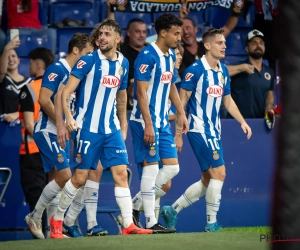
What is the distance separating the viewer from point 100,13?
11500 mm

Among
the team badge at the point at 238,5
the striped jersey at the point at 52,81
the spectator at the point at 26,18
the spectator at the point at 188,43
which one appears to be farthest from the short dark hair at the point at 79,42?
the team badge at the point at 238,5

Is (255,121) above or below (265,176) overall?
above

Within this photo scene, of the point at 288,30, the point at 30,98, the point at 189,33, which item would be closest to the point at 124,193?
the point at 30,98

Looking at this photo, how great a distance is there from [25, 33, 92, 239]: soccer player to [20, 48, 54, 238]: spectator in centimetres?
65

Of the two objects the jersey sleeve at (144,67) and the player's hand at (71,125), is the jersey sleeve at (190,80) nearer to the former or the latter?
the jersey sleeve at (144,67)

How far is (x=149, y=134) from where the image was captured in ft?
23.8

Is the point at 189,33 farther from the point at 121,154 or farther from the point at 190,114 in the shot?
the point at 121,154

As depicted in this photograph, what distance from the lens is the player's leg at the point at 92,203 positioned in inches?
291

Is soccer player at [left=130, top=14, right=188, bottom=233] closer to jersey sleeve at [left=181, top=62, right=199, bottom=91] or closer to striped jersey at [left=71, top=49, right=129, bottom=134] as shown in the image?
striped jersey at [left=71, top=49, right=129, bottom=134]

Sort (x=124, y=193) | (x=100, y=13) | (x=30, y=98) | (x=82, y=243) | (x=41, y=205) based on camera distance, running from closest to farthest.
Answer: (x=82, y=243), (x=124, y=193), (x=41, y=205), (x=30, y=98), (x=100, y=13)

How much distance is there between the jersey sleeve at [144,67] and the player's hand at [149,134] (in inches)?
19.0

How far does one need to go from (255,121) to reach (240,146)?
366mm

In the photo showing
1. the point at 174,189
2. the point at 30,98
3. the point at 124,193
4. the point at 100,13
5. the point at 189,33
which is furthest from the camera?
the point at 100,13

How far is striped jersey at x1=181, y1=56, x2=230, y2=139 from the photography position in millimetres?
8211
